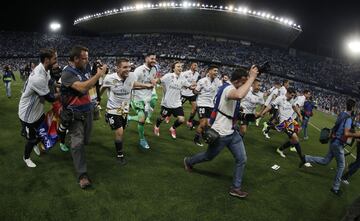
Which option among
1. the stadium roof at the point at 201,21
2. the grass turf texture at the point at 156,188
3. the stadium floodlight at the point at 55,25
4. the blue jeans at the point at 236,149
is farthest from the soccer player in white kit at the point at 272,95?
the stadium floodlight at the point at 55,25

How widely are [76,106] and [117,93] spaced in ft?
4.40

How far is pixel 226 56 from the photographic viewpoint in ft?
157

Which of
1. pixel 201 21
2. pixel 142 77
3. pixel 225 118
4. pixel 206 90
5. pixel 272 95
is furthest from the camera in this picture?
pixel 201 21

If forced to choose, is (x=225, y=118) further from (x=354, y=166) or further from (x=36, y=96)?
(x=354, y=166)

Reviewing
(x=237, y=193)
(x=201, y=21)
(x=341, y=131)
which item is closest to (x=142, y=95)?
(x=237, y=193)

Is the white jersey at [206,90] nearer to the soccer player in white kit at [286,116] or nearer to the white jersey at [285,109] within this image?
the soccer player in white kit at [286,116]

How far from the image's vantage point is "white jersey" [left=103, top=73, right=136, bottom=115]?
6438mm

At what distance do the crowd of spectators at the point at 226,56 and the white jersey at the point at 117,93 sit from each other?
119 ft

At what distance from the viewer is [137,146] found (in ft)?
27.2

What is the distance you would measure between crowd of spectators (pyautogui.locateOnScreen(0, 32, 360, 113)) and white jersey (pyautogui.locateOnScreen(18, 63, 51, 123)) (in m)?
37.8

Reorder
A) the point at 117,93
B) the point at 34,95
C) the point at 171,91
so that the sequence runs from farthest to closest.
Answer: the point at 171,91
the point at 117,93
the point at 34,95

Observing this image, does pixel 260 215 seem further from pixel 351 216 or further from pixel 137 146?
pixel 137 146

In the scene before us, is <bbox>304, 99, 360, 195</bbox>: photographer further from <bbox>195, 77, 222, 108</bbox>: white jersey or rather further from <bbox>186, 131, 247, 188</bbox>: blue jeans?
<bbox>195, 77, 222, 108</bbox>: white jersey

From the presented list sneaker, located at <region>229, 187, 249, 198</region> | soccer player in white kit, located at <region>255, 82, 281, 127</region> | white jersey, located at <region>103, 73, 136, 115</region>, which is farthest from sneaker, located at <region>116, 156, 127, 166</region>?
soccer player in white kit, located at <region>255, 82, 281, 127</region>
